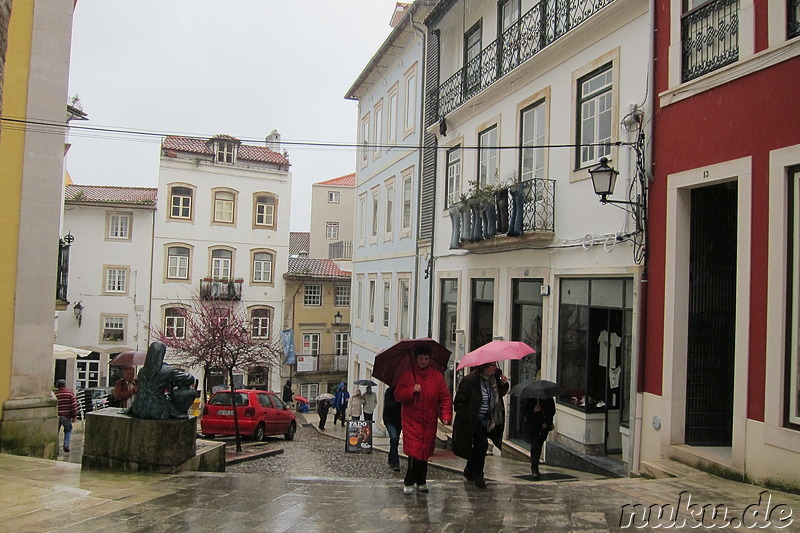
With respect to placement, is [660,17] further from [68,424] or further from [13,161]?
[68,424]

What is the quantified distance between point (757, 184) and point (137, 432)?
7304mm

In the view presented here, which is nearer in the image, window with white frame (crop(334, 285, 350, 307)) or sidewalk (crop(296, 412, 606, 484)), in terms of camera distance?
sidewalk (crop(296, 412, 606, 484))

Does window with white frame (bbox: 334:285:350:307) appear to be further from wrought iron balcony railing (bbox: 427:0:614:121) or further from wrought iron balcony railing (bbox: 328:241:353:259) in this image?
wrought iron balcony railing (bbox: 427:0:614:121)

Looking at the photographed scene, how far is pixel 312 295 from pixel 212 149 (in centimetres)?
946

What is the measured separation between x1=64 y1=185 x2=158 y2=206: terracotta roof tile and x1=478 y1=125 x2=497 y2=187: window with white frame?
23.6m

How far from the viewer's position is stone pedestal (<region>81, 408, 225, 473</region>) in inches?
305

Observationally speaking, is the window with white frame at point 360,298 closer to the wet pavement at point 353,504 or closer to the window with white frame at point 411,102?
the window with white frame at point 411,102

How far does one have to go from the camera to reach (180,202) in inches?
1398

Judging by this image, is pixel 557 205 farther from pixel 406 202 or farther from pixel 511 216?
pixel 406 202

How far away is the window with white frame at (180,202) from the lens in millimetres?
35312

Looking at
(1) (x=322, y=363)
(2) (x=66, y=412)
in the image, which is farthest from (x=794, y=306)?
(1) (x=322, y=363)

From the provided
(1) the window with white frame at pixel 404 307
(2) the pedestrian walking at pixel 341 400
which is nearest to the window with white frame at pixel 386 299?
(1) the window with white frame at pixel 404 307

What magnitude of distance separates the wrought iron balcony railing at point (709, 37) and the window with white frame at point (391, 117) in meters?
13.5

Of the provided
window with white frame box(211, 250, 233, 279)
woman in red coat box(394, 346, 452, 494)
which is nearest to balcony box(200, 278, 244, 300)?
window with white frame box(211, 250, 233, 279)
